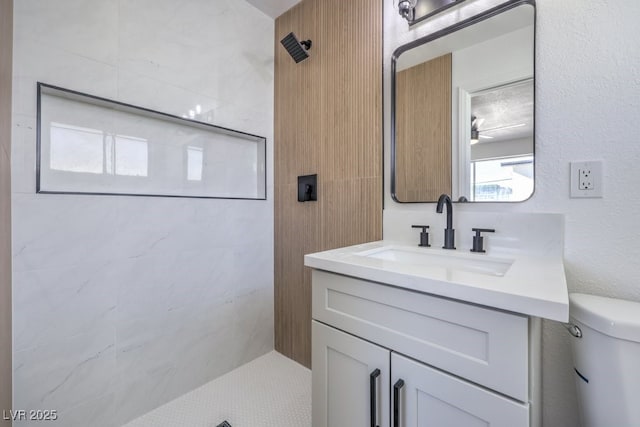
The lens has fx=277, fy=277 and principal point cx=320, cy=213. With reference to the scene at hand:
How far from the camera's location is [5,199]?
3.16 ft

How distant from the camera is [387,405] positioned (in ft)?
2.60

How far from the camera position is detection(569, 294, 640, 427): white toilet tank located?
63cm

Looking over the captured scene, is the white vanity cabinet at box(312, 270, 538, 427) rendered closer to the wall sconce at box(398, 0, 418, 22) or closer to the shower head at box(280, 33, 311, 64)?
the wall sconce at box(398, 0, 418, 22)

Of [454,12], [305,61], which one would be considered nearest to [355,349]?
[454,12]

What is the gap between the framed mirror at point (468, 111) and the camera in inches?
40.8

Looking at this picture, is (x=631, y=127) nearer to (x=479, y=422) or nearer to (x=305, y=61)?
(x=479, y=422)

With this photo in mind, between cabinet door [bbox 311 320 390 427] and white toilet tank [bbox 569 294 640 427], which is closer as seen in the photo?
white toilet tank [bbox 569 294 640 427]

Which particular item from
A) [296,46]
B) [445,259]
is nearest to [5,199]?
[296,46]

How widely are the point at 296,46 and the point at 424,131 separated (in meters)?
0.96

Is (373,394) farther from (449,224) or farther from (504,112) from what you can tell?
(504,112)

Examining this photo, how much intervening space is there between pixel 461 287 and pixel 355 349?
15.8 inches

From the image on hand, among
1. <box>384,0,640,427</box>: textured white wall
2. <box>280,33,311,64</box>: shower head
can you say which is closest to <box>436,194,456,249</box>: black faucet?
<box>384,0,640,427</box>: textured white wall

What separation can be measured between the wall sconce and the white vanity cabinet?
1.22 meters

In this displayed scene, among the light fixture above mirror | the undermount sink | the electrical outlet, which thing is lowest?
the undermount sink
